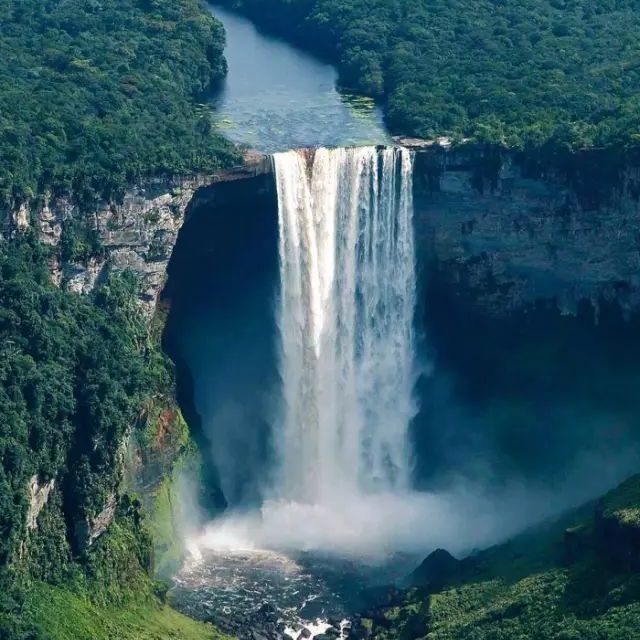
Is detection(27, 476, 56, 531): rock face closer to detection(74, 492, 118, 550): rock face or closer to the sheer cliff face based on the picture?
detection(74, 492, 118, 550): rock face

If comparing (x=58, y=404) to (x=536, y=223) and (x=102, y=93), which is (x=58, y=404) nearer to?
(x=102, y=93)

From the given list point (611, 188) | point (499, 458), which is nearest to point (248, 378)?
point (499, 458)

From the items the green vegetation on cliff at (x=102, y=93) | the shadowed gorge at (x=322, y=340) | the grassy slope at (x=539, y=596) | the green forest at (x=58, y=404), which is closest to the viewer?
the grassy slope at (x=539, y=596)

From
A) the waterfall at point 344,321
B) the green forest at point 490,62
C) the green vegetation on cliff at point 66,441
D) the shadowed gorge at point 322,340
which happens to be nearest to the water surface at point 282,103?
the shadowed gorge at point 322,340

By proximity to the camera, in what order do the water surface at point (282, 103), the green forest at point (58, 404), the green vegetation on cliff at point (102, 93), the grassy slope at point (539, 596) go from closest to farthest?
the grassy slope at point (539, 596) → the green forest at point (58, 404) → the green vegetation on cliff at point (102, 93) → the water surface at point (282, 103)

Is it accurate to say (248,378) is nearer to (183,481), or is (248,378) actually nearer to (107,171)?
(183,481)

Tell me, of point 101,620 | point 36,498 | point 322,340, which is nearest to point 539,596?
point 101,620

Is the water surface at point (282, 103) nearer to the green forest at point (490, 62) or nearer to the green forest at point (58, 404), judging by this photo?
the green forest at point (490, 62)
